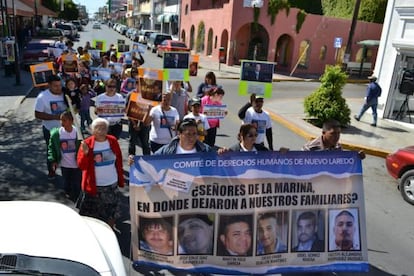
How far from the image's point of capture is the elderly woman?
4641 millimetres

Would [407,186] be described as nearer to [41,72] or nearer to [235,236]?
[235,236]

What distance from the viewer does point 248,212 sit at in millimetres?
4148

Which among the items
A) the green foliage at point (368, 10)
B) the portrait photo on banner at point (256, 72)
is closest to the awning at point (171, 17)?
the green foliage at point (368, 10)

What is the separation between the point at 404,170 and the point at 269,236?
454 centimetres

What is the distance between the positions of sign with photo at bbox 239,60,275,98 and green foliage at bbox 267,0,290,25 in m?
22.0

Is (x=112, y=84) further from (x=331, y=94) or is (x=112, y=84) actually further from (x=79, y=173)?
(x=331, y=94)

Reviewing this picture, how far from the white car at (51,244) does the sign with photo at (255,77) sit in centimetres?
532

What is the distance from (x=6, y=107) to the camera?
1265cm

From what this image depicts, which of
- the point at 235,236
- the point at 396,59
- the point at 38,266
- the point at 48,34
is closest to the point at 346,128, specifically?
the point at 396,59

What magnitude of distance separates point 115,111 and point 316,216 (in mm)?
4407

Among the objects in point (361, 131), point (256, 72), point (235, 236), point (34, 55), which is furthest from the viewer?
point (34, 55)

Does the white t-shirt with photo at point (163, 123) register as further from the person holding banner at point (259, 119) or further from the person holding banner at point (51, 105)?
the person holding banner at point (51, 105)

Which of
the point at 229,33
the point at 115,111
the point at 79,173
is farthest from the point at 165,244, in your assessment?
the point at 229,33

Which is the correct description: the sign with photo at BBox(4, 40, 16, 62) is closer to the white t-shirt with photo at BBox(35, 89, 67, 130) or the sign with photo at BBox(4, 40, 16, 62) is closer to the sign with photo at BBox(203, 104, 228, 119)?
the white t-shirt with photo at BBox(35, 89, 67, 130)
